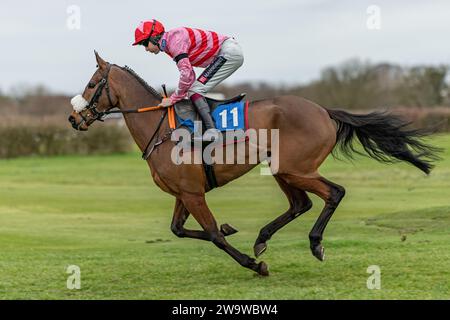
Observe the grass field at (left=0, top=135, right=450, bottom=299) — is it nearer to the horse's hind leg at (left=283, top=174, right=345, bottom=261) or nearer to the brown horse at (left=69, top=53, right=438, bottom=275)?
the horse's hind leg at (left=283, top=174, right=345, bottom=261)

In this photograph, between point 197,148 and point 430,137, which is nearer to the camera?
point 197,148

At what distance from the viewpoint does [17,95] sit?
69.1 meters

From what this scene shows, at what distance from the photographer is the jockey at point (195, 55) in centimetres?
748

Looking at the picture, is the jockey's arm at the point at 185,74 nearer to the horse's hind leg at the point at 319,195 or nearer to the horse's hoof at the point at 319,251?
the horse's hind leg at the point at 319,195

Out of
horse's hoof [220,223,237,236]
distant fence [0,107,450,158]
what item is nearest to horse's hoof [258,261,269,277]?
horse's hoof [220,223,237,236]

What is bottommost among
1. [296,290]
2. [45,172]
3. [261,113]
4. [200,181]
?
[45,172]

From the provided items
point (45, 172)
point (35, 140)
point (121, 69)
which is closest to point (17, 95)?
point (35, 140)

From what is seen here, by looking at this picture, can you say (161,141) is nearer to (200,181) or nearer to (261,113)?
(200,181)

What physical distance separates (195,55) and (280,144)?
1.26 m

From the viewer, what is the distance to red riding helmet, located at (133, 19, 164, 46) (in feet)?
25.1

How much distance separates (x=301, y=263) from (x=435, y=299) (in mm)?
2132

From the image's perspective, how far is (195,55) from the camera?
771 cm
